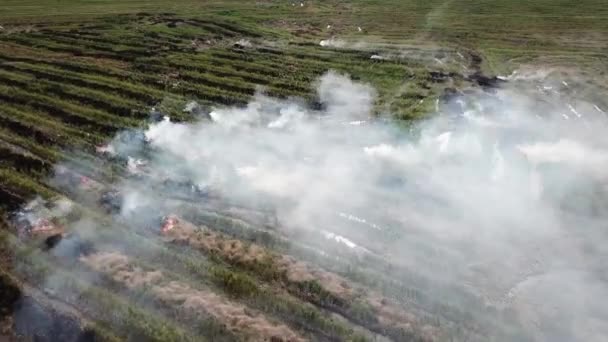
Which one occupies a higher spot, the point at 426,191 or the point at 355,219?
the point at 426,191

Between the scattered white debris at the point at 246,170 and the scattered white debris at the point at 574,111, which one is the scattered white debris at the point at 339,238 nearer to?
the scattered white debris at the point at 246,170

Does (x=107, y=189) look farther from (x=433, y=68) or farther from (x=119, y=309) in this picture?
(x=433, y=68)

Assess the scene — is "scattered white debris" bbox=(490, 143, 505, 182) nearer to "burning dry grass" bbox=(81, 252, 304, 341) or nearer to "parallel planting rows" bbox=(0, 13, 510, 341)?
"parallel planting rows" bbox=(0, 13, 510, 341)

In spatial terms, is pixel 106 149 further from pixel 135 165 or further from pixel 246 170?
pixel 246 170

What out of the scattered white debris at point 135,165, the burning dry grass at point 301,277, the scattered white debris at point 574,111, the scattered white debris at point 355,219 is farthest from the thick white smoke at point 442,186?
the burning dry grass at point 301,277

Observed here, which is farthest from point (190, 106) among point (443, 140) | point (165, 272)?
point (165, 272)

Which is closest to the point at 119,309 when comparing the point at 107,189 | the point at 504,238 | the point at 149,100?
the point at 107,189
